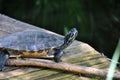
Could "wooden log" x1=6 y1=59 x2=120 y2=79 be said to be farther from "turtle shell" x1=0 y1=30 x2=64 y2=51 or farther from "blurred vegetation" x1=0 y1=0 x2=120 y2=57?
"blurred vegetation" x1=0 y1=0 x2=120 y2=57

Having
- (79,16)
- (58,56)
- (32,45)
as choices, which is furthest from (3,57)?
(79,16)

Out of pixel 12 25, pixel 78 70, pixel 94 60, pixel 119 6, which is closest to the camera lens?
pixel 78 70

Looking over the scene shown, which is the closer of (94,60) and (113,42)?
(94,60)

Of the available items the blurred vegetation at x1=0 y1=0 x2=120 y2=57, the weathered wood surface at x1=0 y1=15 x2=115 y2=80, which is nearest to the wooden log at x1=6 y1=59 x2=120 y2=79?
the weathered wood surface at x1=0 y1=15 x2=115 y2=80

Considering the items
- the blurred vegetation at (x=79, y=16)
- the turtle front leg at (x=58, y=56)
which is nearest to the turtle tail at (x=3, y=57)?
the turtle front leg at (x=58, y=56)

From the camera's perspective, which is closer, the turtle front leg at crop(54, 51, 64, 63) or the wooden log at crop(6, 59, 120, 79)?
the wooden log at crop(6, 59, 120, 79)

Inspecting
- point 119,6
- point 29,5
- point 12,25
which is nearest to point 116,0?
point 119,6

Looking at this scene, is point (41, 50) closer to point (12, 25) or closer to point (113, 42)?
point (12, 25)
